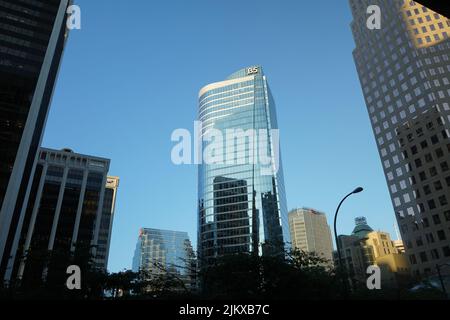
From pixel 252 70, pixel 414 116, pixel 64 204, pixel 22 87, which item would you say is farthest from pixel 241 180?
pixel 22 87

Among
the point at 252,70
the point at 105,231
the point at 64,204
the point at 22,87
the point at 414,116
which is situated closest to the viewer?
the point at 22,87

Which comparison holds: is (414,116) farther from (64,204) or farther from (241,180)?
(64,204)

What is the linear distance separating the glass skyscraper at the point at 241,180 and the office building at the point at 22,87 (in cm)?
7939

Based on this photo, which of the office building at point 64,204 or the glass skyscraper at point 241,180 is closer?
the office building at point 64,204

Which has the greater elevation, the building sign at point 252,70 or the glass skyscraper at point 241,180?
the building sign at point 252,70

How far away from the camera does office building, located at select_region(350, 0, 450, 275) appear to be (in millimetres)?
85500

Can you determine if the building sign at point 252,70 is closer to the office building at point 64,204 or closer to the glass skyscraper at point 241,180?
the glass skyscraper at point 241,180

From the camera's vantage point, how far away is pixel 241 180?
162000 millimetres

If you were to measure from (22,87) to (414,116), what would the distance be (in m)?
101

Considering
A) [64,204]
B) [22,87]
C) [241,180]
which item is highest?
[22,87]

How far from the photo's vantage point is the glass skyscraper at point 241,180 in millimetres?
156125

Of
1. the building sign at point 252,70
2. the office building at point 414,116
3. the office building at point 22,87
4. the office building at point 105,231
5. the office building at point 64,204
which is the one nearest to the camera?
the office building at point 22,87

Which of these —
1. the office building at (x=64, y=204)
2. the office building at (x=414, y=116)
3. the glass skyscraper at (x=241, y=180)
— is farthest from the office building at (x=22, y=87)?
the office building at (x=414, y=116)
